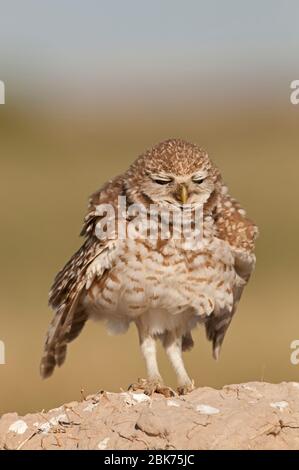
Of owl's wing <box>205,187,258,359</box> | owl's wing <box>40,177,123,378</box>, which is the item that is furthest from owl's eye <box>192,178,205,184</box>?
owl's wing <box>40,177,123,378</box>

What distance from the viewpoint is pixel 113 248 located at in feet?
24.7

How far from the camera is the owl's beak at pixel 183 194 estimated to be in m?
7.59

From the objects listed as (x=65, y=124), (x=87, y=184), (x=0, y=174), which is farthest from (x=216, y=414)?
(x=65, y=124)

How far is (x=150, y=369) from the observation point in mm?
7750

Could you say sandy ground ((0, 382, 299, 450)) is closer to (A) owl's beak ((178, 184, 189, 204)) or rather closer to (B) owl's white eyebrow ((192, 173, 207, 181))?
(A) owl's beak ((178, 184, 189, 204))

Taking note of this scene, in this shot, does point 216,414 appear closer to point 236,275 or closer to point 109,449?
point 109,449

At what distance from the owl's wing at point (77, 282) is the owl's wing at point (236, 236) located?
686 millimetres

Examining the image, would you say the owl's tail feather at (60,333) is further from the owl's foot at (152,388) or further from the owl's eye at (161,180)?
the owl's eye at (161,180)

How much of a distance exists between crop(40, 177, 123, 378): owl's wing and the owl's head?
0.74 feet

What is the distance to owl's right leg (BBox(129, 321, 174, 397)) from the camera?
23.5 feet

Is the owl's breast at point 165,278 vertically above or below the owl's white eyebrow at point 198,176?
below

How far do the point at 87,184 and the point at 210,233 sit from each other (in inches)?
545

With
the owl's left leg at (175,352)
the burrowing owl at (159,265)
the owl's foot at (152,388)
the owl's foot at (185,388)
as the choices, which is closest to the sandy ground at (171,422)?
the owl's foot at (152,388)
